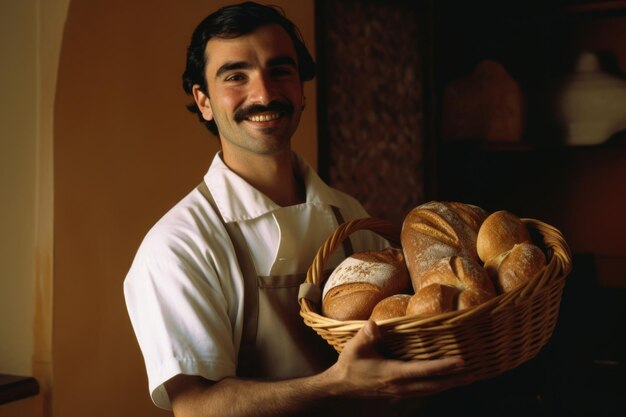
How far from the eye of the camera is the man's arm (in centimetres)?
109

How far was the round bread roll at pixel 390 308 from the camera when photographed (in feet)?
3.80

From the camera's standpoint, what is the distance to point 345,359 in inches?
43.3

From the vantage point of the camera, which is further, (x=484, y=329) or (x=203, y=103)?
(x=203, y=103)

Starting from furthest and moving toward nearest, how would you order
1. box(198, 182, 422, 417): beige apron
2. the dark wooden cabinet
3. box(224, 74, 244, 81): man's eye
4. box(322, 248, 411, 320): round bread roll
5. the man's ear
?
the dark wooden cabinet < the man's ear < box(224, 74, 244, 81): man's eye < box(198, 182, 422, 417): beige apron < box(322, 248, 411, 320): round bread roll

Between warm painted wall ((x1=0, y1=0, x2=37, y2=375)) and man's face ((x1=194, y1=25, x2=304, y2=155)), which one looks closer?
man's face ((x1=194, y1=25, x2=304, y2=155))

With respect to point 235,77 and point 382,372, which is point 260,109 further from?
point 382,372

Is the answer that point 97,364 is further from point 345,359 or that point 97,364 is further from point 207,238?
point 345,359

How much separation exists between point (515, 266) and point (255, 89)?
62 centimetres

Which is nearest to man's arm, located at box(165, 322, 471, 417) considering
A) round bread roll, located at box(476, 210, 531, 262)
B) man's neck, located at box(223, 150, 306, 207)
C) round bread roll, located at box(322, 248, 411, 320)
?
round bread roll, located at box(322, 248, 411, 320)

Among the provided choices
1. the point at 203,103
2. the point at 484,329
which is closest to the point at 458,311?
the point at 484,329

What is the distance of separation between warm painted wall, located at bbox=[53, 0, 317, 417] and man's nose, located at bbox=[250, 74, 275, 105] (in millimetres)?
510

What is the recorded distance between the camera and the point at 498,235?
1267 millimetres

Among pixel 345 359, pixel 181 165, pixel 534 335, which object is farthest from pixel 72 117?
pixel 534 335

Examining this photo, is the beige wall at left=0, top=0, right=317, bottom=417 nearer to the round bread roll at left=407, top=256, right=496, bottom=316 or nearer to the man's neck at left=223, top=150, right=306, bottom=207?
the man's neck at left=223, top=150, right=306, bottom=207
